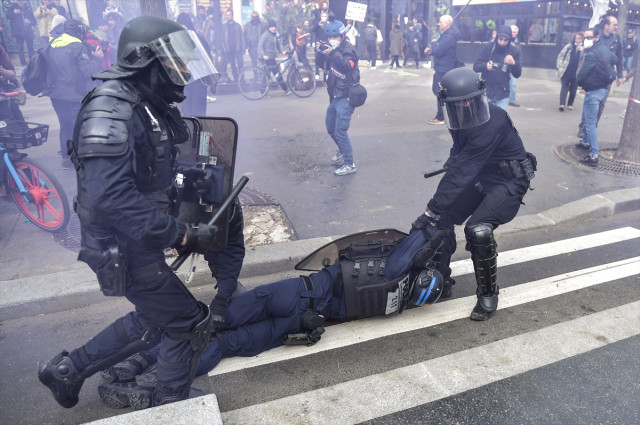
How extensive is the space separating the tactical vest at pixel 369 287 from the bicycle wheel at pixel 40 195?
10.0ft

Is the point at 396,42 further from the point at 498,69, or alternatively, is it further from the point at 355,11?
the point at 498,69

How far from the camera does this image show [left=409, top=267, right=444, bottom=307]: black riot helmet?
3418mm

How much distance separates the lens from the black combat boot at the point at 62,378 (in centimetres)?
261

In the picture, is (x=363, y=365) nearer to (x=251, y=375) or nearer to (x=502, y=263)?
(x=251, y=375)

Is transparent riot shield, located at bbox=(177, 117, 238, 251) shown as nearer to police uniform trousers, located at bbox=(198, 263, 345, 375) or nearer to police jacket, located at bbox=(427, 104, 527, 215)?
police uniform trousers, located at bbox=(198, 263, 345, 375)

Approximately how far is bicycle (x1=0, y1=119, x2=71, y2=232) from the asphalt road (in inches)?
58.3

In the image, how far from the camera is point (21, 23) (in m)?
14.7

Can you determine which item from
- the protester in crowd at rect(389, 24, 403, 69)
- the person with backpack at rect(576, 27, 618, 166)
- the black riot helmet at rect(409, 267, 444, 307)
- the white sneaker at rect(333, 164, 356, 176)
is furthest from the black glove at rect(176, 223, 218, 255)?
the protester in crowd at rect(389, 24, 403, 69)

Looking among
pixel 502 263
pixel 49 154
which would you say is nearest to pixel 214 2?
pixel 49 154

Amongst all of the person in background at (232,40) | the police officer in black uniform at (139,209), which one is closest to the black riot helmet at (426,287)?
the police officer in black uniform at (139,209)

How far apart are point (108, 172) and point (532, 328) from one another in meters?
2.88

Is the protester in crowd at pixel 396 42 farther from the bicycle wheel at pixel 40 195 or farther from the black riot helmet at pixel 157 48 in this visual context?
the black riot helmet at pixel 157 48

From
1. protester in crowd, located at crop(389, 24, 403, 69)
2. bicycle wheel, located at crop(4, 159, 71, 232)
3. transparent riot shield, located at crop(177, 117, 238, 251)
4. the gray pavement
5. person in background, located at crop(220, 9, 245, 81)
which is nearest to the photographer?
transparent riot shield, located at crop(177, 117, 238, 251)

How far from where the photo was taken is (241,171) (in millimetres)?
6844
